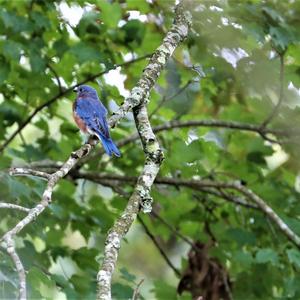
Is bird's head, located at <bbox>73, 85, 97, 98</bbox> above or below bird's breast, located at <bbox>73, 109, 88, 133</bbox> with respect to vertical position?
above

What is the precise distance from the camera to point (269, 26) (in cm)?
488

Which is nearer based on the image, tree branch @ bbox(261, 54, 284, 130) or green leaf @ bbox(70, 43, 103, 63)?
tree branch @ bbox(261, 54, 284, 130)

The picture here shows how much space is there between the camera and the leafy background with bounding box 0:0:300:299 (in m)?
4.98

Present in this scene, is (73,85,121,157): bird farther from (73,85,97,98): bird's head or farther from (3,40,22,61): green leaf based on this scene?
(3,40,22,61): green leaf

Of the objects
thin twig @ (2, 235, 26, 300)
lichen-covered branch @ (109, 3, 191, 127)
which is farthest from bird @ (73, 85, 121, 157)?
thin twig @ (2, 235, 26, 300)

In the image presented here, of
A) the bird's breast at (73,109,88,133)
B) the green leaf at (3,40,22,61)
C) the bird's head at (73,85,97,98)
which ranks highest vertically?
the bird's head at (73,85,97,98)

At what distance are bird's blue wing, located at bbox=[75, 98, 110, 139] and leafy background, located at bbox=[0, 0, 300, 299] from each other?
18 centimetres

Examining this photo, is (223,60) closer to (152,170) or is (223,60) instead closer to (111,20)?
(111,20)

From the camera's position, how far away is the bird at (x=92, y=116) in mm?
4496

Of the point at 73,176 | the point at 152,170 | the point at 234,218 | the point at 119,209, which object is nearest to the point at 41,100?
the point at 73,176

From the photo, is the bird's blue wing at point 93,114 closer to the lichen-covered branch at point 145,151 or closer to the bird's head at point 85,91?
the bird's head at point 85,91

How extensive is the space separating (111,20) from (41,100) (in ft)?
3.18

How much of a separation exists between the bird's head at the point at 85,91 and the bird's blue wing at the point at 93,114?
4.8 inches

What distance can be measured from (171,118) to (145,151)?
3.11 metres
